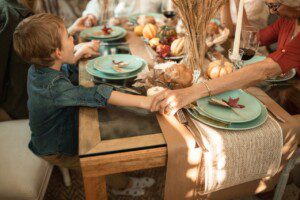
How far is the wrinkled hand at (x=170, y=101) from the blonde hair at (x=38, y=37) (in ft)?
1.60

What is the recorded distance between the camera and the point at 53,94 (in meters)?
1.05

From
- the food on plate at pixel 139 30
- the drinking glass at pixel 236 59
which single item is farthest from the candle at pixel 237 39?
the food on plate at pixel 139 30

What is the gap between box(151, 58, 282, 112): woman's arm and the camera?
3.27 feet

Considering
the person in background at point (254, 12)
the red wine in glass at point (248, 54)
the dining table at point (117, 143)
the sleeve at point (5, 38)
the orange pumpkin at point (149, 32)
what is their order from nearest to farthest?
the dining table at point (117, 143) → the red wine in glass at point (248, 54) → the sleeve at point (5, 38) → the orange pumpkin at point (149, 32) → the person in background at point (254, 12)

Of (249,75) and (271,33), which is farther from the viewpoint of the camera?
(271,33)

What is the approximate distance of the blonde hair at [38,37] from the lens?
1.10 m

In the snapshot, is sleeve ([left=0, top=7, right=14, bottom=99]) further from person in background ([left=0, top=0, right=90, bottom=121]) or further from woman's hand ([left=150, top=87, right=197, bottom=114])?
woman's hand ([left=150, top=87, right=197, bottom=114])

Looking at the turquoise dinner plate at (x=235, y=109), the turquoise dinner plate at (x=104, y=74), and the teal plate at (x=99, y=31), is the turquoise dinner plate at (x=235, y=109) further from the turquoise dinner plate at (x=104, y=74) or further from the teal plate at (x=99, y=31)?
the teal plate at (x=99, y=31)

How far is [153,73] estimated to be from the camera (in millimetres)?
1188

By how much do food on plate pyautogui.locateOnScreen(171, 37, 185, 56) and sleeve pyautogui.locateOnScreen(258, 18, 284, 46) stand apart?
614 mm

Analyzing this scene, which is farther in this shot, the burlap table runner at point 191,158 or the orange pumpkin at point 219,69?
the orange pumpkin at point 219,69

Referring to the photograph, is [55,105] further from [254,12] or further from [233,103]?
[254,12]

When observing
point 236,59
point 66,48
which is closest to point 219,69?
point 236,59

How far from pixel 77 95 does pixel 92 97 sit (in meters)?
0.06
